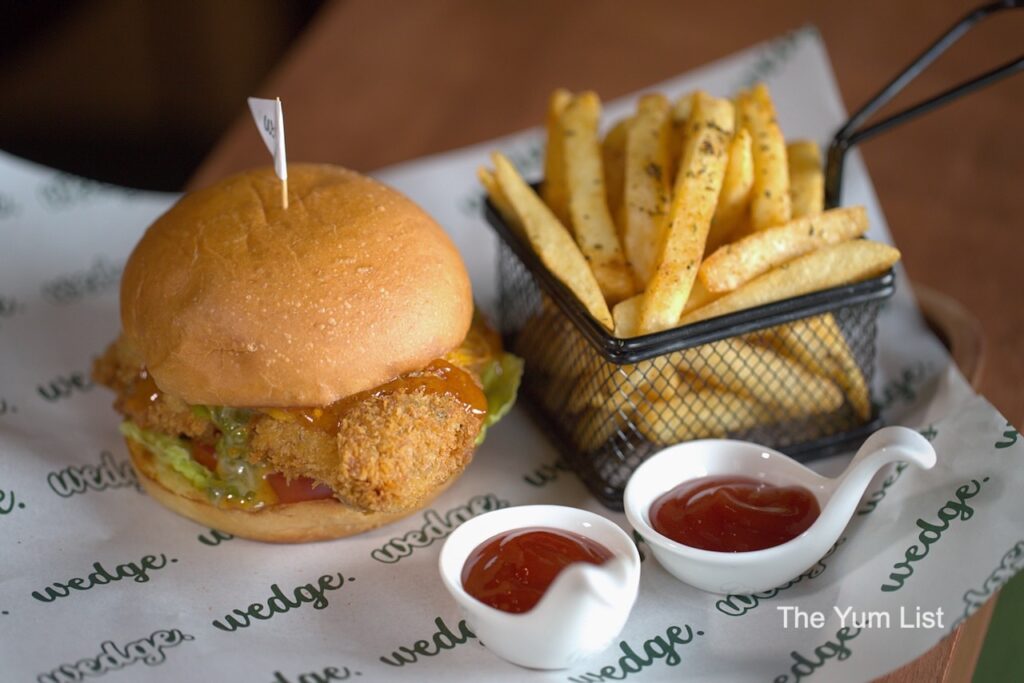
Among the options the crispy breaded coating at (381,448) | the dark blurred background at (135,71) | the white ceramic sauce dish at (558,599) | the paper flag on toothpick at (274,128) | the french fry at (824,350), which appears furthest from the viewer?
the dark blurred background at (135,71)

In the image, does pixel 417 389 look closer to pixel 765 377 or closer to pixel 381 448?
pixel 381 448

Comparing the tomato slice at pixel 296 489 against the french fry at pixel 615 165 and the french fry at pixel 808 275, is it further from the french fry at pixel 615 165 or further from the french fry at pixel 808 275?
the french fry at pixel 615 165

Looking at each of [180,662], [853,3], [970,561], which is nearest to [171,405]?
[180,662]

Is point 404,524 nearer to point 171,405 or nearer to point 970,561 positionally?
point 171,405

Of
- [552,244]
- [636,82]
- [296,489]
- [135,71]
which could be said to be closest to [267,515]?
[296,489]

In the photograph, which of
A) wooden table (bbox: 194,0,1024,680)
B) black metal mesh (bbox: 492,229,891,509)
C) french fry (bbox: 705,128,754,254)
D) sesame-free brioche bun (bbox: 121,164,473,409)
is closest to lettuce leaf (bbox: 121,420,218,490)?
sesame-free brioche bun (bbox: 121,164,473,409)

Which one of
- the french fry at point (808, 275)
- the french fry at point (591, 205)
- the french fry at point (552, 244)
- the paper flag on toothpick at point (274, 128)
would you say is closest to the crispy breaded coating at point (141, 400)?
the paper flag on toothpick at point (274, 128)
